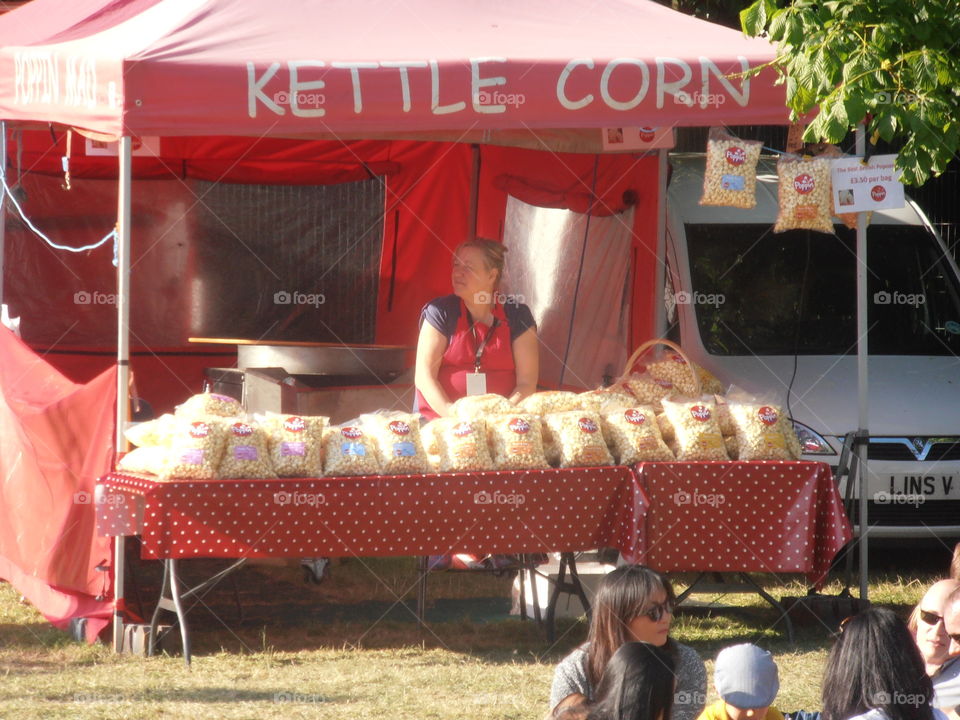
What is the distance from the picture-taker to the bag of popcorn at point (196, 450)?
5.50 metres

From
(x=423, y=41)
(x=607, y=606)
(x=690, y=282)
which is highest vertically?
(x=423, y=41)

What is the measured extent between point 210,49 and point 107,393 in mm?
1548

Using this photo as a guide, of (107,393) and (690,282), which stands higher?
(690,282)

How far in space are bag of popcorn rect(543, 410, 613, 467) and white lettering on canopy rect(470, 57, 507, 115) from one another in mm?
1366

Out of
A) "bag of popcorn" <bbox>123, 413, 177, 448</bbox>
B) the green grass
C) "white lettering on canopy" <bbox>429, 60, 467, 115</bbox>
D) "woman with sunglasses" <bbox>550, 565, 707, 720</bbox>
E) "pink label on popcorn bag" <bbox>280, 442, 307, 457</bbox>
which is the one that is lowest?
the green grass

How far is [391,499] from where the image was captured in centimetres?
561

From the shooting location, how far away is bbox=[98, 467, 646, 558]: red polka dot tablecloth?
5477 millimetres

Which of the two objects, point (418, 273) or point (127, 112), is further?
point (418, 273)

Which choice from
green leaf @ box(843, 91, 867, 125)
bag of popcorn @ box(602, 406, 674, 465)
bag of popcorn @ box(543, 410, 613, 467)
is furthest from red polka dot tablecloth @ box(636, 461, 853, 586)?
green leaf @ box(843, 91, 867, 125)

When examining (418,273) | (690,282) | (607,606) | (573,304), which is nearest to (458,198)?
(418,273)

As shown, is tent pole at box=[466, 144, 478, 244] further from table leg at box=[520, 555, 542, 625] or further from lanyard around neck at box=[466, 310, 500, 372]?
table leg at box=[520, 555, 542, 625]

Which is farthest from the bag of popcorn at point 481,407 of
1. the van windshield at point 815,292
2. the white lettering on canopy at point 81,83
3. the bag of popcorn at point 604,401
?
the van windshield at point 815,292

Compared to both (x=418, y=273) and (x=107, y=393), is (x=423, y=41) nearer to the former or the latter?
(x=107, y=393)

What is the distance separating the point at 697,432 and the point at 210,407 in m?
2.13
